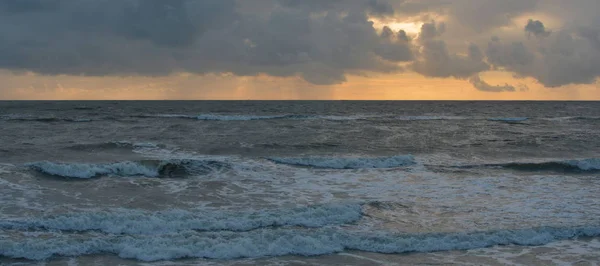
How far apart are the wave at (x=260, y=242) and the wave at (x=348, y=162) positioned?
36.8 feet

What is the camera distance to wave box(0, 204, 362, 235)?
1368 centimetres

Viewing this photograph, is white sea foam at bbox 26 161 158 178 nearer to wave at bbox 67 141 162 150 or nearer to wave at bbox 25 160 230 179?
wave at bbox 25 160 230 179

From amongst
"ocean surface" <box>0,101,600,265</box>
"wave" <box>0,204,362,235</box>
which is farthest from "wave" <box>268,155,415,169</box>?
"wave" <box>0,204,362,235</box>

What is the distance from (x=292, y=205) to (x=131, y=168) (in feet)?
30.5

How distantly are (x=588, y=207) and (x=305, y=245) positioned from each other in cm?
1008

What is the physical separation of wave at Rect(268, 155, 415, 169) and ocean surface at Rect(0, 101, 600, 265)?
0.10 meters

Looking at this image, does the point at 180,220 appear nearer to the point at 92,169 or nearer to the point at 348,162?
the point at 92,169

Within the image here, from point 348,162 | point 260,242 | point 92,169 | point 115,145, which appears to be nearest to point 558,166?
point 348,162

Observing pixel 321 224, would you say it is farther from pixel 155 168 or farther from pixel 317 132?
pixel 317 132

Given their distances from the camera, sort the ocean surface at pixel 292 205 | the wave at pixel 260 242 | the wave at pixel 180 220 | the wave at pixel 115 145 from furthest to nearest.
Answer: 1. the wave at pixel 115 145
2. the wave at pixel 180 220
3. the ocean surface at pixel 292 205
4. the wave at pixel 260 242

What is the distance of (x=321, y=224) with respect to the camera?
14539mm

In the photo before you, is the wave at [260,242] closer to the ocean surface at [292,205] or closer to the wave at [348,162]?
the ocean surface at [292,205]

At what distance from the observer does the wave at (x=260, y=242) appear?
11.8m

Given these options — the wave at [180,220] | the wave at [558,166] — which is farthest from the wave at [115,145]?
the wave at [558,166]
